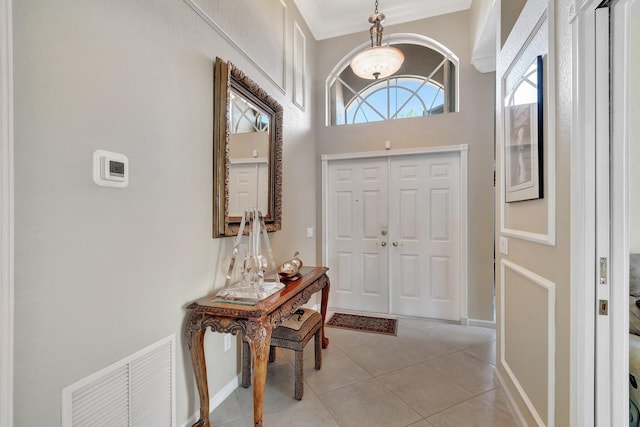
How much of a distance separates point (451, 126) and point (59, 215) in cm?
341

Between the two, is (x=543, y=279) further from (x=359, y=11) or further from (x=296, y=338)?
(x=359, y=11)

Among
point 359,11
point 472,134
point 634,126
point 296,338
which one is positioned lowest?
point 296,338

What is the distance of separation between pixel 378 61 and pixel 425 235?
196 centimetres

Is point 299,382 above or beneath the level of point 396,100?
beneath

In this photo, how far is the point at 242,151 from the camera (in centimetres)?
207

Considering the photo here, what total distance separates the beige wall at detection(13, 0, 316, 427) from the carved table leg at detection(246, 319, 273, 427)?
0.43 metres

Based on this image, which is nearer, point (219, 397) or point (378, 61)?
point (219, 397)

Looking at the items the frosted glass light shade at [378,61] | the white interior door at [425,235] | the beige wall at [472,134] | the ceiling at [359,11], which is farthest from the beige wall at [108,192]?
the beige wall at [472,134]

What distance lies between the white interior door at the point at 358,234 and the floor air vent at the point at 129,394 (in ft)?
8.06

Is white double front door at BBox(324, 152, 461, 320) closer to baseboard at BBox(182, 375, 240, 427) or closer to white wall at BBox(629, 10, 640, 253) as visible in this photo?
baseboard at BBox(182, 375, 240, 427)

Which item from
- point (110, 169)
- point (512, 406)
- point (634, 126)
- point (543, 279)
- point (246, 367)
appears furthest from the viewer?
point (246, 367)

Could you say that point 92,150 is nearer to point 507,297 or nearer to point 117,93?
point 117,93

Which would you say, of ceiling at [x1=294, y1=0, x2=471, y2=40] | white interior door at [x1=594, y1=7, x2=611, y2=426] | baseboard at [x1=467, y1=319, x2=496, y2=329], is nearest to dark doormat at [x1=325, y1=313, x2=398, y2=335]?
baseboard at [x1=467, y1=319, x2=496, y2=329]

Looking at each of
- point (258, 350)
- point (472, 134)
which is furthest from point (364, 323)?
point (472, 134)
